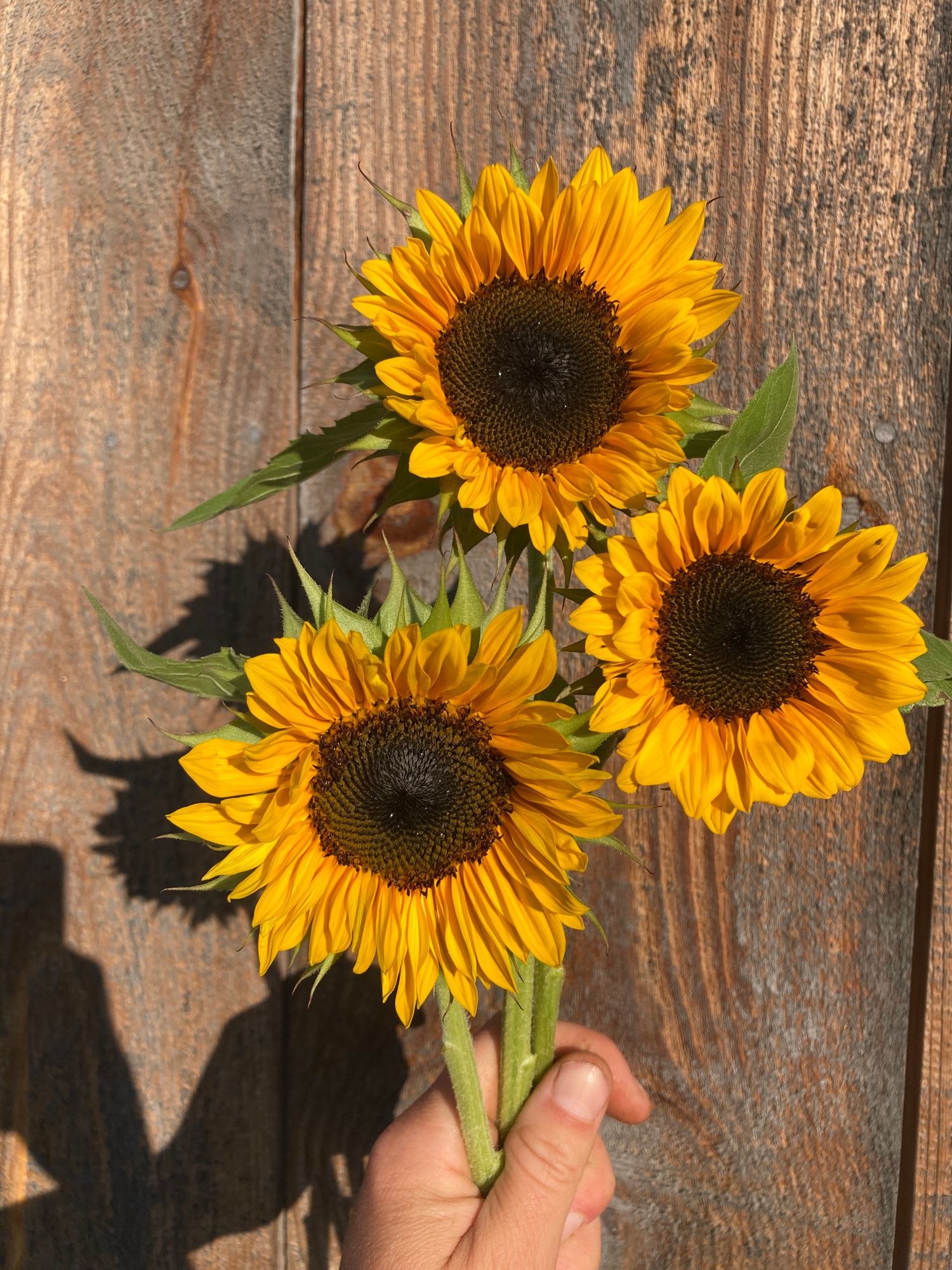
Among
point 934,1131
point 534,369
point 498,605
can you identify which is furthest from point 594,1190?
point 534,369

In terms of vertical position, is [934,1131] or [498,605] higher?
[498,605]

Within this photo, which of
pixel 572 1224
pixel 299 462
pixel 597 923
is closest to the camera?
pixel 597 923

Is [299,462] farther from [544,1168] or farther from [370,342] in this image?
[544,1168]

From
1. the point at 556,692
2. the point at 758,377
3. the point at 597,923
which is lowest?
the point at 597,923

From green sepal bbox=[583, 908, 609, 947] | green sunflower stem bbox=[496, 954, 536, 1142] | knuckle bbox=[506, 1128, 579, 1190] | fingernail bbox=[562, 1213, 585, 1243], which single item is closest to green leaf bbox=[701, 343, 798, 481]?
green sepal bbox=[583, 908, 609, 947]

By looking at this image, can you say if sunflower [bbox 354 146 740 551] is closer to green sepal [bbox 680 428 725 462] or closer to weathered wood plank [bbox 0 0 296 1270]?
green sepal [bbox 680 428 725 462]

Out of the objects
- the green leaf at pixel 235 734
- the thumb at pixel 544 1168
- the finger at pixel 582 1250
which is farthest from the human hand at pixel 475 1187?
the green leaf at pixel 235 734
